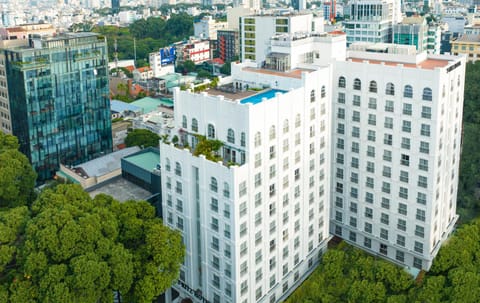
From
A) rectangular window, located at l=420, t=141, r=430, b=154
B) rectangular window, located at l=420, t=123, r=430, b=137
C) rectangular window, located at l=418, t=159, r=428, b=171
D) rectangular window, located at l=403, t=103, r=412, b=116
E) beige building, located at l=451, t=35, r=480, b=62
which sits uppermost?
beige building, located at l=451, t=35, r=480, b=62

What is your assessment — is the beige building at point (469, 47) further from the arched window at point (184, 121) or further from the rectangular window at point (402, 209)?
the arched window at point (184, 121)

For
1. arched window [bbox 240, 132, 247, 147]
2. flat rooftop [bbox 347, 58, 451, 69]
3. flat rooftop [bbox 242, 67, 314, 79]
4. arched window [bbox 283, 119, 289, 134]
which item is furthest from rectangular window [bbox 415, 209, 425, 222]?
arched window [bbox 240, 132, 247, 147]

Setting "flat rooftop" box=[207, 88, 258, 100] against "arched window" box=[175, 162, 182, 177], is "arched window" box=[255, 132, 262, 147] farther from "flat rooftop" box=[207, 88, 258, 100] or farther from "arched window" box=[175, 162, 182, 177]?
"arched window" box=[175, 162, 182, 177]

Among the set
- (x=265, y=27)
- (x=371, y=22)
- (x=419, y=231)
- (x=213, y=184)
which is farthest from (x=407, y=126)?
(x=371, y=22)

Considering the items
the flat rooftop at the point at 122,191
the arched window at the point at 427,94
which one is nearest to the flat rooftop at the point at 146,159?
the flat rooftop at the point at 122,191

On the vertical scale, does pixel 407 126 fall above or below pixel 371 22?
below

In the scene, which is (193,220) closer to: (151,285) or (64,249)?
(151,285)

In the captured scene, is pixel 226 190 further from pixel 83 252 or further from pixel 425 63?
pixel 425 63
